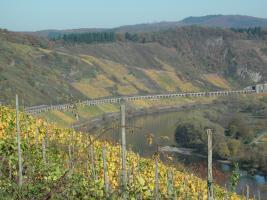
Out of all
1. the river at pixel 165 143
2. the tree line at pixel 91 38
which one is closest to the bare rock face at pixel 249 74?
the tree line at pixel 91 38

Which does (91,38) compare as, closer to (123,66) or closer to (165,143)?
(123,66)

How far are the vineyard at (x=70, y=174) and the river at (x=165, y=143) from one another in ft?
2.07

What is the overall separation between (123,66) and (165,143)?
245 ft

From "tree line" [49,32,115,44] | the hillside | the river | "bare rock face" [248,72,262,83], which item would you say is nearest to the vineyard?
the river

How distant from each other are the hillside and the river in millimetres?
12525

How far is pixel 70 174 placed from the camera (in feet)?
24.5

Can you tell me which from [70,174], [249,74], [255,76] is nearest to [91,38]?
[249,74]

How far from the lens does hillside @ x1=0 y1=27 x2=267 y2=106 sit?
318 feet

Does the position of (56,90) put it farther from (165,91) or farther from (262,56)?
(262,56)

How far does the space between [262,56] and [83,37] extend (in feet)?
182

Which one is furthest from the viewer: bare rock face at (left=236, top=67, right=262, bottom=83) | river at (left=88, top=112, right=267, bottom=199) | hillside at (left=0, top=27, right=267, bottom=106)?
bare rock face at (left=236, top=67, right=262, bottom=83)

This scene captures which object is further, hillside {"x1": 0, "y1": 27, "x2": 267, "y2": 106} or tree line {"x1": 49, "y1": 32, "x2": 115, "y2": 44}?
tree line {"x1": 49, "y1": 32, "x2": 115, "y2": 44}

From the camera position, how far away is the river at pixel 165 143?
28.5 feet

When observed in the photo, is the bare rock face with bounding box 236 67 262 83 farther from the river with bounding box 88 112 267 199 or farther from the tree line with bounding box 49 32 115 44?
the river with bounding box 88 112 267 199
